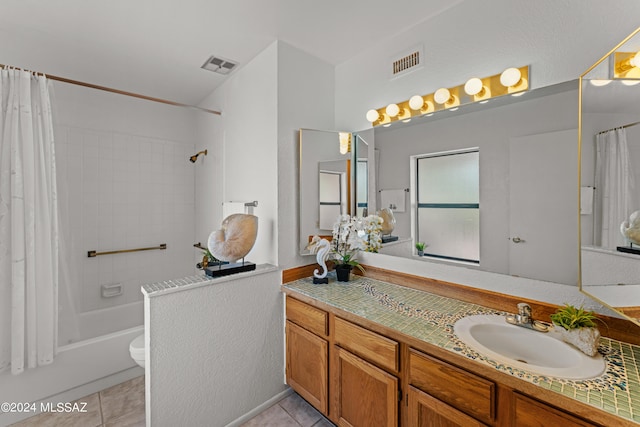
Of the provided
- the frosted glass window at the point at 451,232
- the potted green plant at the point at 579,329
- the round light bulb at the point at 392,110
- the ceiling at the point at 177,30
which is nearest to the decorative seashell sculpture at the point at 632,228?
the potted green plant at the point at 579,329

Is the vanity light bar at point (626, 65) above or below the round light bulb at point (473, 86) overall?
below

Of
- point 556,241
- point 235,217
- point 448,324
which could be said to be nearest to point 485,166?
point 556,241

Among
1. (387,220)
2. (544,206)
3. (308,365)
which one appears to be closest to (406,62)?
(387,220)

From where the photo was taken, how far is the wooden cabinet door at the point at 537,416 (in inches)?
32.0

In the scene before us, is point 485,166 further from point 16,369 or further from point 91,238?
point 91,238

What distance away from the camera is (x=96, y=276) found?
2734 mm

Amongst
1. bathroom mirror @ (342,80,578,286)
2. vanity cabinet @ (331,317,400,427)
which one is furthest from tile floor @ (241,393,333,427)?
bathroom mirror @ (342,80,578,286)

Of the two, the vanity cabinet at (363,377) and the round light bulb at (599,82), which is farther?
the vanity cabinet at (363,377)

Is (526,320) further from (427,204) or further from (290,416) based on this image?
(290,416)

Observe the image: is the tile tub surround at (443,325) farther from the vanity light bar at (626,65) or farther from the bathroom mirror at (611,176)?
the vanity light bar at (626,65)

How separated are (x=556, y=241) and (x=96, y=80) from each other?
11.9ft

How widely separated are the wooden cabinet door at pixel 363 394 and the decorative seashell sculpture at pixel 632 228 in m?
1.06

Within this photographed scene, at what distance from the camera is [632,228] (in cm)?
97

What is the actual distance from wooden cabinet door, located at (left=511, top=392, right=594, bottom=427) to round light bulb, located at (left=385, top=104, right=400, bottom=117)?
1.62m
